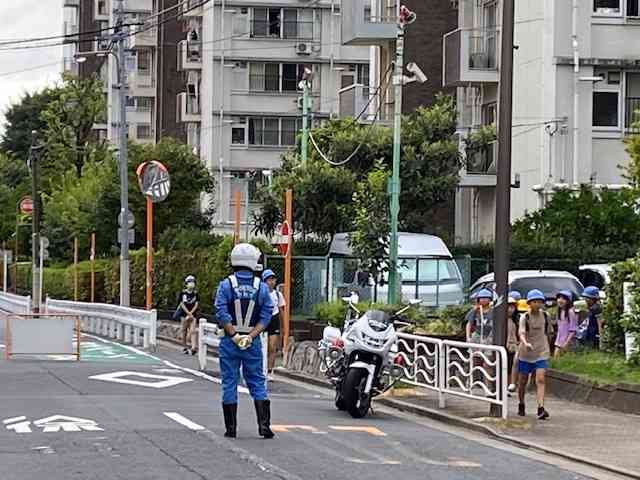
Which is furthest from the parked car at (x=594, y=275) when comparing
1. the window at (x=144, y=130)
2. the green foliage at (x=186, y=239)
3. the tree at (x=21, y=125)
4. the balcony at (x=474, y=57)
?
the tree at (x=21, y=125)

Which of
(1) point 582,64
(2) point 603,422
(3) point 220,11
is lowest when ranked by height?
(2) point 603,422

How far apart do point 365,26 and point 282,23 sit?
60.9ft

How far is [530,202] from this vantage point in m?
39.6

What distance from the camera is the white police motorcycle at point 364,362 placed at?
1816 centimetres

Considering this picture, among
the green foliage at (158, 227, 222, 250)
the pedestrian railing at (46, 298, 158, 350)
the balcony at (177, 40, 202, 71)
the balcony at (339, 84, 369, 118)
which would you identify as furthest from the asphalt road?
the balcony at (177, 40, 202, 71)

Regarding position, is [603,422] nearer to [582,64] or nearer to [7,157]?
[582,64]

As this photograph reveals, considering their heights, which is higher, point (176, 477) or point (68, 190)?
point (68, 190)

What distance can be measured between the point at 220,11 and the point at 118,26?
18.2m

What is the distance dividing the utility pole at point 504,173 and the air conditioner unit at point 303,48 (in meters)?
45.1

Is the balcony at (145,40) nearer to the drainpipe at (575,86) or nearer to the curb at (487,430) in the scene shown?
the drainpipe at (575,86)

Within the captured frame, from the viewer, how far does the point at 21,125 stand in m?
106

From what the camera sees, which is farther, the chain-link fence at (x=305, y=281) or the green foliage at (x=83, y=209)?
the green foliage at (x=83, y=209)

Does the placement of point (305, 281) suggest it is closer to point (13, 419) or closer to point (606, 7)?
point (606, 7)

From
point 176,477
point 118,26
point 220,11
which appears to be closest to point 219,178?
point 220,11
